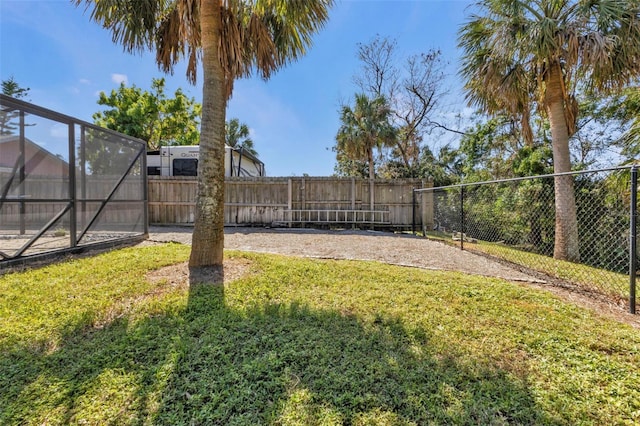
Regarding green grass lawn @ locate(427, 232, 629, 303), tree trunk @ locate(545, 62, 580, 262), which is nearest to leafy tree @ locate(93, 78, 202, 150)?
tree trunk @ locate(545, 62, 580, 262)

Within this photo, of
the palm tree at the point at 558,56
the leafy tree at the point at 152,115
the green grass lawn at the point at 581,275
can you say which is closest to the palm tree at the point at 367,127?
the palm tree at the point at 558,56

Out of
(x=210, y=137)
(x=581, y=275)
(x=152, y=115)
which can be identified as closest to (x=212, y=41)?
(x=210, y=137)

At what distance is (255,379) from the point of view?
5.84ft

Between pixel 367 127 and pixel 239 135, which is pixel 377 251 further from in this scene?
pixel 239 135

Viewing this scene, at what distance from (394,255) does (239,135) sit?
23.7 metres

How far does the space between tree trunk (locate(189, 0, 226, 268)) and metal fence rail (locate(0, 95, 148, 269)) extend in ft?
9.95

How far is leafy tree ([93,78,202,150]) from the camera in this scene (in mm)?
17188

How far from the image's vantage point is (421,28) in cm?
1149

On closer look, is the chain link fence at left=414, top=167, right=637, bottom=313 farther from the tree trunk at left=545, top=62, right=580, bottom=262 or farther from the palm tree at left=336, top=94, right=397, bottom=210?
the palm tree at left=336, top=94, right=397, bottom=210

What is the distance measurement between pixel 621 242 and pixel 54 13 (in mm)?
13609

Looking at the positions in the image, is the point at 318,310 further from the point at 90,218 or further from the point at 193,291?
the point at 90,218

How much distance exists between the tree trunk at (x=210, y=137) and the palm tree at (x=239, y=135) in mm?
21813

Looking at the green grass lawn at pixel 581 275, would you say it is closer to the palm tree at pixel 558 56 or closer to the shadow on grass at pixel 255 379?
the palm tree at pixel 558 56

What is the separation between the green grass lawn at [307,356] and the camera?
154 cm
